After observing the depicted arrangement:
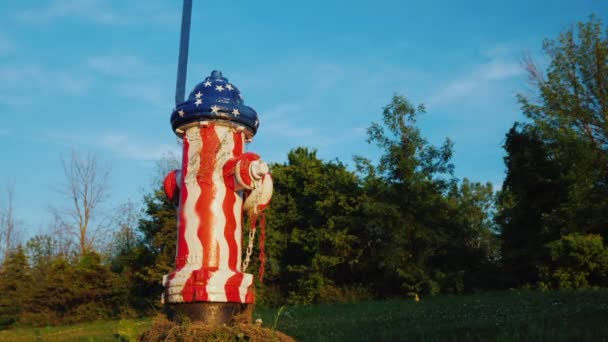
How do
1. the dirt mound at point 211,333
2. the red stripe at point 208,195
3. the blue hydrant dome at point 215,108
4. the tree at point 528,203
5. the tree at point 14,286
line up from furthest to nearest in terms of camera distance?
1. the tree at point 14,286
2. the tree at point 528,203
3. the blue hydrant dome at point 215,108
4. the red stripe at point 208,195
5. the dirt mound at point 211,333

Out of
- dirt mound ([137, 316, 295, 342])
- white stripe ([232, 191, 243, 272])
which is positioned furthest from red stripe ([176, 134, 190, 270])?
dirt mound ([137, 316, 295, 342])

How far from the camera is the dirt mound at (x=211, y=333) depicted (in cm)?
387

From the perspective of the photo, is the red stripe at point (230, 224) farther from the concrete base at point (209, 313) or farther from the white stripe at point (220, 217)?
the concrete base at point (209, 313)

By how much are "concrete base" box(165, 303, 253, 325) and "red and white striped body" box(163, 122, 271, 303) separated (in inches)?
2.4

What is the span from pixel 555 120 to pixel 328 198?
1038 centimetres

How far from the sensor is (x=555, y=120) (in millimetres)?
23062

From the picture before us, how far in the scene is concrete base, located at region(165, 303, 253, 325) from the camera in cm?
428

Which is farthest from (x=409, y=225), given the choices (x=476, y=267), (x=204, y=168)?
(x=204, y=168)

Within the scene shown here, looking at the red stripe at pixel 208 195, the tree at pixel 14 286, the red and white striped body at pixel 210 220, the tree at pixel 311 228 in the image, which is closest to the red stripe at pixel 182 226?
the red and white striped body at pixel 210 220

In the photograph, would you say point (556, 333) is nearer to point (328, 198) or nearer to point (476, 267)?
point (476, 267)

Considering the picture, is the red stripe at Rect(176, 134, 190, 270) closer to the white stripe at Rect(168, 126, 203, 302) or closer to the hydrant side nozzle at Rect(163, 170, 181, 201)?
the white stripe at Rect(168, 126, 203, 302)

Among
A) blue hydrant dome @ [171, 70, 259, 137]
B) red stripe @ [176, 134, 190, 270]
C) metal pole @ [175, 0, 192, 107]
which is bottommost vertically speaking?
red stripe @ [176, 134, 190, 270]

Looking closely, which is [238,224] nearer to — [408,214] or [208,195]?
[208,195]

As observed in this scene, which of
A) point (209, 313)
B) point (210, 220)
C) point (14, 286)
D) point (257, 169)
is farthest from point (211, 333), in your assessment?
point (14, 286)
